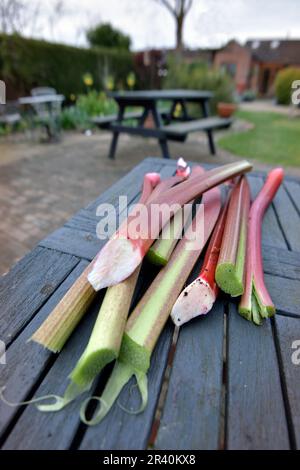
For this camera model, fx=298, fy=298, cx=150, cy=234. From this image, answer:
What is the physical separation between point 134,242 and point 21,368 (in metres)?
0.42

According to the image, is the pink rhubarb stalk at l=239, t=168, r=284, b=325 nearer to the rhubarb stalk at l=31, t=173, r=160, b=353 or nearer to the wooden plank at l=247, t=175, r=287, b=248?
the wooden plank at l=247, t=175, r=287, b=248

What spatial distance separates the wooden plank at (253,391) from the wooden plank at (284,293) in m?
0.11

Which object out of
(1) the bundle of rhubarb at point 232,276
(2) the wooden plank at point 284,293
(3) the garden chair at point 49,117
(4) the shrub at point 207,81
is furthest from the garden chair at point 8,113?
(2) the wooden plank at point 284,293

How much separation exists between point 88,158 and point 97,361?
5.32m

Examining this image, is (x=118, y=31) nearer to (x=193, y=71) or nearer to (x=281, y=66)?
(x=193, y=71)

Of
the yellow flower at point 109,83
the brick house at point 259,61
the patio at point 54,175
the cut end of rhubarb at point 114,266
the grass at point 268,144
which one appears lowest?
the patio at point 54,175

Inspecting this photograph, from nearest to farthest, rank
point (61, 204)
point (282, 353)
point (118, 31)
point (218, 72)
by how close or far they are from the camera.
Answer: point (282, 353) < point (61, 204) < point (218, 72) < point (118, 31)

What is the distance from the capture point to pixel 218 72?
30.5 feet

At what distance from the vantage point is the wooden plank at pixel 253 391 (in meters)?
0.62

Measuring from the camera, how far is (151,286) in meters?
0.90

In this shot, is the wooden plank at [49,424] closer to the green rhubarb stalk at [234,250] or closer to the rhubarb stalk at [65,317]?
the rhubarb stalk at [65,317]

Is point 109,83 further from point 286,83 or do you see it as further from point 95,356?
point 286,83

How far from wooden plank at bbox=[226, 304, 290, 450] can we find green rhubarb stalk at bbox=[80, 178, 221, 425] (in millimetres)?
197


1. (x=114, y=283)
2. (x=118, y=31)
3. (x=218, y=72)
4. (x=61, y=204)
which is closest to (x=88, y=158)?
(x=61, y=204)
